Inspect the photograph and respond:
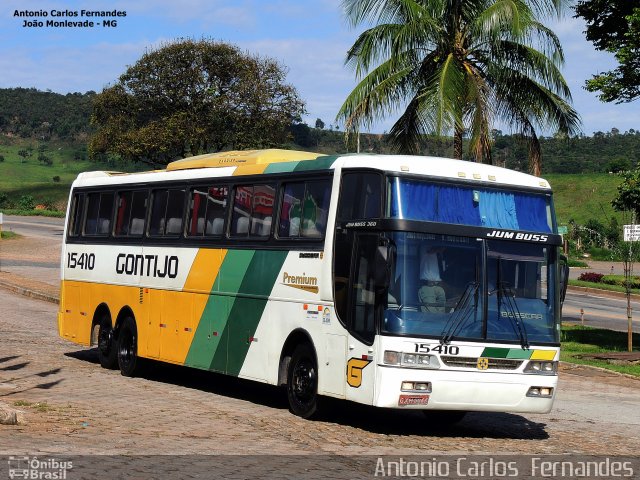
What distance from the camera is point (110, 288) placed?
1969 centimetres

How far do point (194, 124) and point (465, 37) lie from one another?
31354 mm

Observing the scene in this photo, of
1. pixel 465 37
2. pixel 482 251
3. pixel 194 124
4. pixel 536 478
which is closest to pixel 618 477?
pixel 536 478

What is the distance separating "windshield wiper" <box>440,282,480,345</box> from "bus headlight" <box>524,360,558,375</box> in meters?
1.00

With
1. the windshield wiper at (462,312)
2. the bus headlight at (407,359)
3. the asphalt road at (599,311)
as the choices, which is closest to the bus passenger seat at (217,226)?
the bus headlight at (407,359)

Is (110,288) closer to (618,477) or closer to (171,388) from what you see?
(171,388)

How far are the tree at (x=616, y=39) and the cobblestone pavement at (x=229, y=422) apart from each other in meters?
8.22

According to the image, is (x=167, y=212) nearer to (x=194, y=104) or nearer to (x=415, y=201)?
(x=415, y=201)

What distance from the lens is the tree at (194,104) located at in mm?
57875

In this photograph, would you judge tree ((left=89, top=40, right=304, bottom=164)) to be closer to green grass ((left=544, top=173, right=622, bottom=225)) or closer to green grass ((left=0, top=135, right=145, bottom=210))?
green grass ((left=0, top=135, right=145, bottom=210))

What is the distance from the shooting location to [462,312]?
1275cm

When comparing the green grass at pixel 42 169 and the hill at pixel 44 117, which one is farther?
the hill at pixel 44 117

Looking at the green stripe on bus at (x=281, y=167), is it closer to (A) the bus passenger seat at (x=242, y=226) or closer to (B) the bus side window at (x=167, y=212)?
(A) the bus passenger seat at (x=242, y=226)

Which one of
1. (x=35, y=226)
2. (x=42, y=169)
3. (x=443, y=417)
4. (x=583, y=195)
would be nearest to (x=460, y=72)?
(x=443, y=417)

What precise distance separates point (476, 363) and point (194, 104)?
47238 millimetres
